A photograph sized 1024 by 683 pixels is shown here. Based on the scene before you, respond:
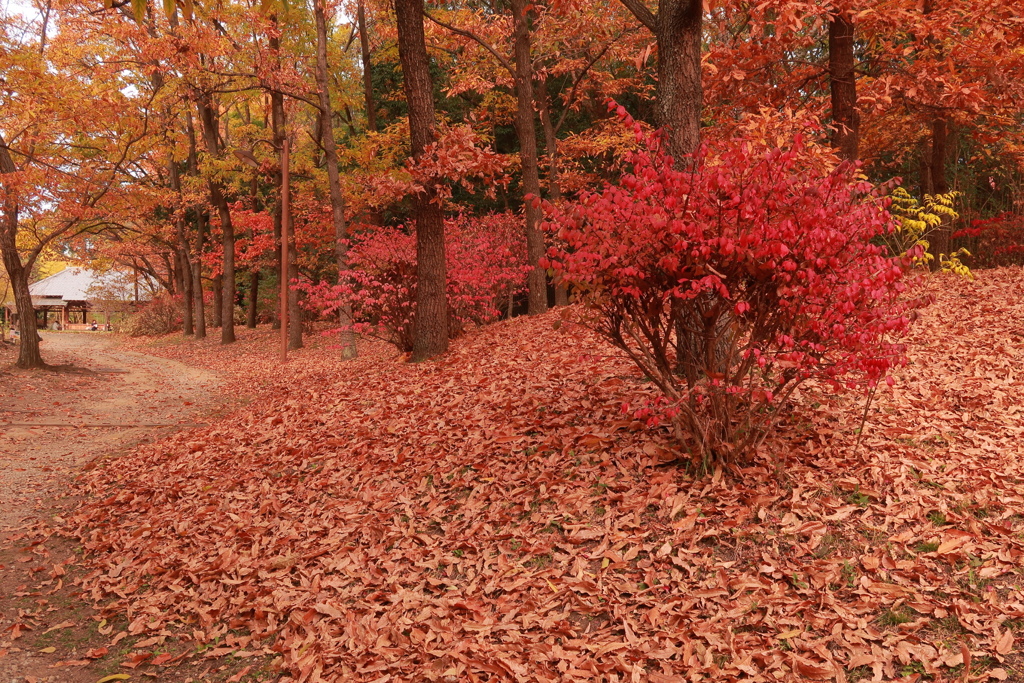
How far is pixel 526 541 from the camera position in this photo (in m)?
4.82

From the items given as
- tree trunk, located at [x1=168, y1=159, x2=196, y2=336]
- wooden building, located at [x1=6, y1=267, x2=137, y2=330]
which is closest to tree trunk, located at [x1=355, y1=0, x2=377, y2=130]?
tree trunk, located at [x1=168, y1=159, x2=196, y2=336]

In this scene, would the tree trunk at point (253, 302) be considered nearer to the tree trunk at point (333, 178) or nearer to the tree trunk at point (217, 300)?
the tree trunk at point (217, 300)

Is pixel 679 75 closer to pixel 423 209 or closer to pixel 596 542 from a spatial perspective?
pixel 596 542

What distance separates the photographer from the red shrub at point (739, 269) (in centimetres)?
423

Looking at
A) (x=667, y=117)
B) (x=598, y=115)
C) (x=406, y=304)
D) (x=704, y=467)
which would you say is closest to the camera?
(x=704, y=467)

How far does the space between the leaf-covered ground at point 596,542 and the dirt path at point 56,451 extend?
1.24ft

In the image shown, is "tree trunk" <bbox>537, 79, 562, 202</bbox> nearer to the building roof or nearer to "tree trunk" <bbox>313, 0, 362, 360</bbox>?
"tree trunk" <bbox>313, 0, 362, 360</bbox>

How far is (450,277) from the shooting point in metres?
12.4

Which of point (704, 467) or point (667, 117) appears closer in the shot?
point (704, 467)

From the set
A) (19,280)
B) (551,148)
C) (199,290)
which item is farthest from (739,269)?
(199,290)

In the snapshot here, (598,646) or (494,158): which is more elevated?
(494,158)

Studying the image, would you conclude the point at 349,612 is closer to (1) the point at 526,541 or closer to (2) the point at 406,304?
(1) the point at 526,541

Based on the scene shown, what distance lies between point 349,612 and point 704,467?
2732 mm

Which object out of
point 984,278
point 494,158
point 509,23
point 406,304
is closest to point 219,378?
point 406,304
